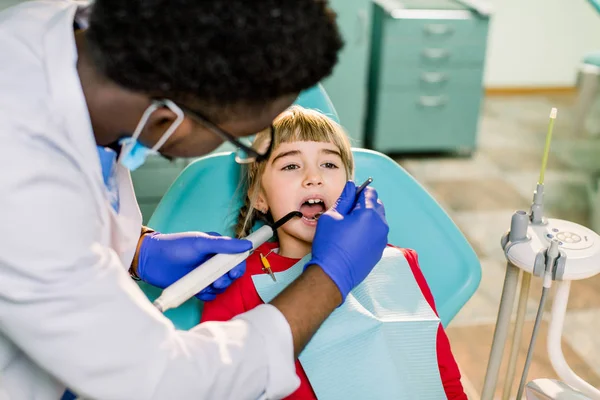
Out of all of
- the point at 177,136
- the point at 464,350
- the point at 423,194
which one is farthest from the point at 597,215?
the point at 177,136

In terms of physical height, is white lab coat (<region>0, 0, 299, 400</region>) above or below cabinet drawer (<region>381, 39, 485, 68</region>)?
above

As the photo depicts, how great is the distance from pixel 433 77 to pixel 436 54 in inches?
4.5

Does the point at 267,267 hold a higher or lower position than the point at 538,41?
higher

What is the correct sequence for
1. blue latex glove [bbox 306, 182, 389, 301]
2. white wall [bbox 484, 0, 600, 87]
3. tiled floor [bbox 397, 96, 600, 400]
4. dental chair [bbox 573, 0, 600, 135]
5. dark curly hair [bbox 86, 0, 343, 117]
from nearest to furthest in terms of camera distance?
dark curly hair [bbox 86, 0, 343, 117] < blue latex glove [bbox 306, 182, 389, 301] < tiled floor [bbox 397, 96, 600, 400] < dental chair [bbox 573, 0, 600, 135] < white wall [bbox 484, 0, 600, 87]

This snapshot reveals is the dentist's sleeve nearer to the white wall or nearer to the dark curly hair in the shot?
the dark curly hair

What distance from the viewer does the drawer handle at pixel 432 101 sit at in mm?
3518

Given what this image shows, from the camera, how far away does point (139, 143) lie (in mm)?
961

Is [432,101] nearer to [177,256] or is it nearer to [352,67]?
[352,67]

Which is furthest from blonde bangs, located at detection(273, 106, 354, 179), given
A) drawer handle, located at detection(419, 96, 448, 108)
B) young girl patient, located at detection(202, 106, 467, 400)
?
drawer handle, located at detection(419, 96, 448, 108)

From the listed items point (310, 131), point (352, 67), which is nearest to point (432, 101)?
point (352, 67)

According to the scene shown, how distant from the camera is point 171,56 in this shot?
0.79m

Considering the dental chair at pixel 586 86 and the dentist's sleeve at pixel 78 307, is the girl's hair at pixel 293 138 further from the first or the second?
the dental chair at pixel 586 86

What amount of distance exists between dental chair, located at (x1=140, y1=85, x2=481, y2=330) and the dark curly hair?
0.75 metres

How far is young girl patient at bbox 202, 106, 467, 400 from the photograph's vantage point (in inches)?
55.9
